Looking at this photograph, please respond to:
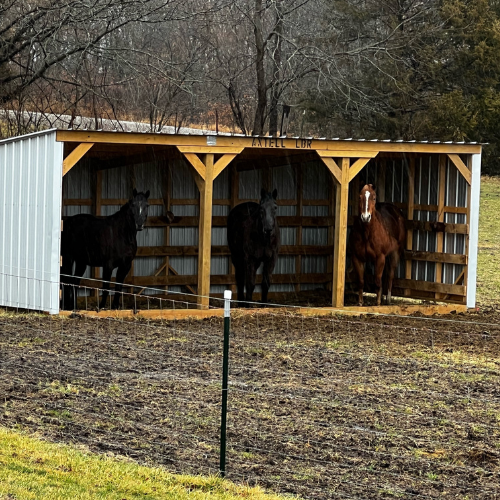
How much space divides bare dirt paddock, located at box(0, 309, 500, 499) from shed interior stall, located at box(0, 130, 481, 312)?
5.77 feet

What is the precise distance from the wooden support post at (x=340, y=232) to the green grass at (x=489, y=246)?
3.10 metres

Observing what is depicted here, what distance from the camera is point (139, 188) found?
52.8ft

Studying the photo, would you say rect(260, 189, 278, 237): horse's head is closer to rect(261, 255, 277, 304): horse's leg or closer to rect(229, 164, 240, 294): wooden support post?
rect(261, 255, 277, 304): horse's leg

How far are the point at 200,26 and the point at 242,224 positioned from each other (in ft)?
44.4

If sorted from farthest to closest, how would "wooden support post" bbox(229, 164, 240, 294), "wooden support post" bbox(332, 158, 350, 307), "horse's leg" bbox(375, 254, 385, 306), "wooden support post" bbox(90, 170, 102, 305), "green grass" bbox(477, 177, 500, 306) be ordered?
1. "green grass" bbox(477, 177, 500, 306)
2. "wooden support post" bbox(229, 164, 240, 294)
3. "wooden support post" bbox(90, 170, 102, 305)
4. "horse's leg" bbox(375, 254, 385, 306)
5. "wooden support post" bbox(332, 158, 350, 307)

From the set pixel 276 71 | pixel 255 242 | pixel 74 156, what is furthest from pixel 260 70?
pixel 74 156

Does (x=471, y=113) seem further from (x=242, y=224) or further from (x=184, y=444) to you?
(x=184, y=444)

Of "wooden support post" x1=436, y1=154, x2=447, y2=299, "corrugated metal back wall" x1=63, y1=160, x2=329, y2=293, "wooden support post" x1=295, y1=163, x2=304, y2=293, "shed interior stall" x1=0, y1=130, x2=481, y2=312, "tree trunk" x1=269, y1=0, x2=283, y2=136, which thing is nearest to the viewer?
"shed interior stall" x1=0, y1=130, x2=481, y2=312

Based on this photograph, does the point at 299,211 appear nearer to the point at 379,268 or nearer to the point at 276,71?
the point at 379,268

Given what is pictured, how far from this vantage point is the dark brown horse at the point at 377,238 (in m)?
14.3

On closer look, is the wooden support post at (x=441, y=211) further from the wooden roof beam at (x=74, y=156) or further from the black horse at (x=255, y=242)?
the wooden roof beam at (x=74, y=156)

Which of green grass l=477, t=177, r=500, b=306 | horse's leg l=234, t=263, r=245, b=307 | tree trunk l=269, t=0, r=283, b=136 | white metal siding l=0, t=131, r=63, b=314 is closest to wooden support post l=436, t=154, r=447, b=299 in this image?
A: green grass l=477, t=177, r=500, b=306

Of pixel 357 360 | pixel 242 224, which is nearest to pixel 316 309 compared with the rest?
pixel 242 224

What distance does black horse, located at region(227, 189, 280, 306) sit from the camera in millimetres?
13992
